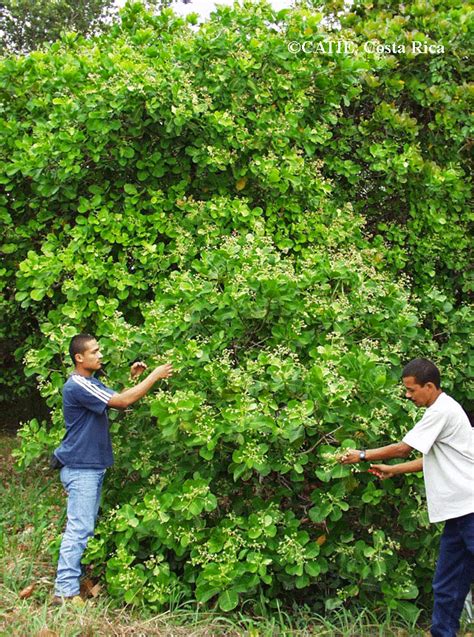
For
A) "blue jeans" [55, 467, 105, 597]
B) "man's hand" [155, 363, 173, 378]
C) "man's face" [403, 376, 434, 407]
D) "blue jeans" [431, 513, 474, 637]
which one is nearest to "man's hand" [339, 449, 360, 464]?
"man's face" [403, 376, 434, 407]

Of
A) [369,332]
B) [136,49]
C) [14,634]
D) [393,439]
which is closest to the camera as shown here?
[14,634]

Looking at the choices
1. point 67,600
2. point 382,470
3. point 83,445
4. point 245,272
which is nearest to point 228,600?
point 67,600

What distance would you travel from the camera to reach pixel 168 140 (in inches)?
195

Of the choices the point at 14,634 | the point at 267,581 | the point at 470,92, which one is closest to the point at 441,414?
the point at 267,581

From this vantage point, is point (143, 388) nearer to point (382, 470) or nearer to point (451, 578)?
point (382, 470)

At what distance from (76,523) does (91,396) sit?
73cm

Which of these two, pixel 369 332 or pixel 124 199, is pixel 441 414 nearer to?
pixel 369 332

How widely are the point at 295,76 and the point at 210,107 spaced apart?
0.70 meters

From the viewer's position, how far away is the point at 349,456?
3510 mm

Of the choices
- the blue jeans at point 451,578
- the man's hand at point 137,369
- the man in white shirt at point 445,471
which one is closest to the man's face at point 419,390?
the man in white shirt at point 445,471

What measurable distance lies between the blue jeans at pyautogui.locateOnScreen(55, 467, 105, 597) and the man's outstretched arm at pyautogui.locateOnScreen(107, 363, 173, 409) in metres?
0.49

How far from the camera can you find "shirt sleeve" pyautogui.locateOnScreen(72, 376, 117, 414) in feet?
12.6

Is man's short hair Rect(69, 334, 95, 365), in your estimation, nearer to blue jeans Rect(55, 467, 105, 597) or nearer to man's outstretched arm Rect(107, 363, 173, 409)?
man's outstretched arm Rect(107, 363, 173, 409)

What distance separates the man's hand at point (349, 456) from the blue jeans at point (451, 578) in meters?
0.56
